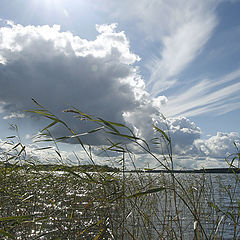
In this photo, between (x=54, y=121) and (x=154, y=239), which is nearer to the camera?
(x=54, y=121)

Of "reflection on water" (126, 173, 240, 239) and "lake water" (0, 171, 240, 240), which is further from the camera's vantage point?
"reflection on water" (126, 173, 240, 239)

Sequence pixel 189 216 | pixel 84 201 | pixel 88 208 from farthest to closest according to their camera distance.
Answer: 1. pixel 189 216
2. pixel 84 201
3. pixel 88 208

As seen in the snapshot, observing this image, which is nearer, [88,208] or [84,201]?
[88,208]

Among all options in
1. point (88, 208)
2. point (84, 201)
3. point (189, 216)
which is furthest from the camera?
point (189, 216)

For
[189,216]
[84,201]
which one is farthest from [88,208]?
[189,216]

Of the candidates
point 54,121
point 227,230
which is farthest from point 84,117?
A: point 227,230

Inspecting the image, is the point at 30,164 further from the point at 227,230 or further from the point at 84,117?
the point at 227,230

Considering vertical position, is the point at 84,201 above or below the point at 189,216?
above

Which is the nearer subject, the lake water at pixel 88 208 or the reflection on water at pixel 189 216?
the lake water at pixel 88 208

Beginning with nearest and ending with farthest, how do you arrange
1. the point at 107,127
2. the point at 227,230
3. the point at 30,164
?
the point at 107,127 < the point at 30,164 < the point at 227,230

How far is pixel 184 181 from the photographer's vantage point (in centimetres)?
1330

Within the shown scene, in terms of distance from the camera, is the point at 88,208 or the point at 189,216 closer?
the point at 88,208

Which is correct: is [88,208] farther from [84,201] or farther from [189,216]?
[189,216]

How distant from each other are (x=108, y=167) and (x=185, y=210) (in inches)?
255
